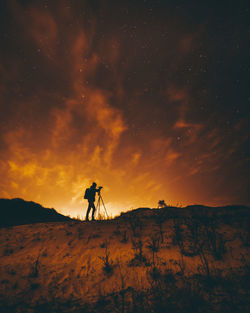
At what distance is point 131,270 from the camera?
4.10 m

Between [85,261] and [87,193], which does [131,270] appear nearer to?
[85,261]

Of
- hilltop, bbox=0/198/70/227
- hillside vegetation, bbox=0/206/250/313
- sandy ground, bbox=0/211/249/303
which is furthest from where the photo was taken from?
hilltop, bbox=0/198/70/227

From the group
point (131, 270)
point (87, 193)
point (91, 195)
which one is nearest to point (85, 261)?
point (131, 270)

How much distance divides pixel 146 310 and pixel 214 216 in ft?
21.0

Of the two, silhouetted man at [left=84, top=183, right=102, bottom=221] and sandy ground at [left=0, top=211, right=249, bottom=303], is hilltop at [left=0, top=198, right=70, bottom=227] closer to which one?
silhouetted man at [left=84, top=183, right=102, bottom=221]

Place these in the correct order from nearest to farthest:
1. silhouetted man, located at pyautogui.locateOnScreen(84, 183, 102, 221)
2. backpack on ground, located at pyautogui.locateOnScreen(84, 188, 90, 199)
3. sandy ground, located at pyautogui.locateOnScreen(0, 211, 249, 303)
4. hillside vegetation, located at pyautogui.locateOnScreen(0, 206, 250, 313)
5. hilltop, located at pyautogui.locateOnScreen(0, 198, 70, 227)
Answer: hillside vegetation, located at pyautogui.locateOnScreen(0, 206, 250, 313), sandy ground, located at pyautogui.locateOnScreen(0, 211, 249, 303), silhouetted man, located at pyautogui.locateOnScreen(84, 183, 102, 221), backpack on ground, located at pyautogui.locateOnScreen(84, 188, 90, 199), hilltop, located at pyautogui.locateOnScreen(0, 198, 70, 227)

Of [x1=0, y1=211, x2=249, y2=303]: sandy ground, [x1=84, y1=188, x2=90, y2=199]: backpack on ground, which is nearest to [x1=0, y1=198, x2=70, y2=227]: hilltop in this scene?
[x1=84, y1=188, x2=90, y2=199]: backpack on ground

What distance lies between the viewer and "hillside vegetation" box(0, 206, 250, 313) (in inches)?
122

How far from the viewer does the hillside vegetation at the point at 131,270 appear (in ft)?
10.2

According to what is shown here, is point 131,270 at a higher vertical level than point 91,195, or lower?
lower

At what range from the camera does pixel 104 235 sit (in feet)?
21.2

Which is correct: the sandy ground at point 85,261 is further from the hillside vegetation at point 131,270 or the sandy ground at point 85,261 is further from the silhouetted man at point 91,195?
the silhouetted man at point 91,195

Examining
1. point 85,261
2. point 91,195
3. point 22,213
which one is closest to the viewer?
point 85,261

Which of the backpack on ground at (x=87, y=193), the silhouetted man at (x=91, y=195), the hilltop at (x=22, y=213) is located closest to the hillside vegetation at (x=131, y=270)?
the silhouetted man at (x=91, y=195)
